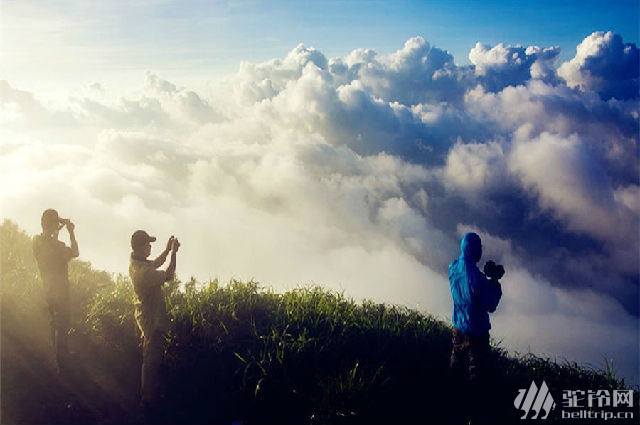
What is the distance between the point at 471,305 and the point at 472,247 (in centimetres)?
73

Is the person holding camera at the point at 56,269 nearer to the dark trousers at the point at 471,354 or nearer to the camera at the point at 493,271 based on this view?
the dark trousers at the point at 471,354

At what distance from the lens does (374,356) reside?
7219 mm

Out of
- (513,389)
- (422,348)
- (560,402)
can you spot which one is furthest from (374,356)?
(560,402)

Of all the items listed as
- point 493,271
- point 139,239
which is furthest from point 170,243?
point 493,271

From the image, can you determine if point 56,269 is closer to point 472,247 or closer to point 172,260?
point 172,260

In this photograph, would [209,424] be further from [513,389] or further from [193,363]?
[513,389]

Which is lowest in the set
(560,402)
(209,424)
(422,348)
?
(209,424)

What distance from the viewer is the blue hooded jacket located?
6000mm

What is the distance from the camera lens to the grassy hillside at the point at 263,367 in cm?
640

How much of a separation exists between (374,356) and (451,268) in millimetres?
1853

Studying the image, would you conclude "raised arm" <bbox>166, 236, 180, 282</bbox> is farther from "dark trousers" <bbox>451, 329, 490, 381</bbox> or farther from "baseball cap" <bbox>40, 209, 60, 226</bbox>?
"dark trousers" <bbox>451, 329, 490, 381</bbox>

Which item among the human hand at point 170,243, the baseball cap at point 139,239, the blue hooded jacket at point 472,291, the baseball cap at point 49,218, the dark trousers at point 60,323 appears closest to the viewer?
the blue hooded jacket at point 472,291

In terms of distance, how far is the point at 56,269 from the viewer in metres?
7.36

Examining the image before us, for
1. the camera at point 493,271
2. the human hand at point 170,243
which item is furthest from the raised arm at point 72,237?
the camera at point 493,271
